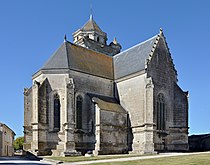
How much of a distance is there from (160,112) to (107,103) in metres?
5.88

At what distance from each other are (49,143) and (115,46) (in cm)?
2569

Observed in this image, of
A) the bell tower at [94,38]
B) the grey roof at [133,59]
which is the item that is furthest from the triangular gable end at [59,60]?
the bell tower at [94,38]

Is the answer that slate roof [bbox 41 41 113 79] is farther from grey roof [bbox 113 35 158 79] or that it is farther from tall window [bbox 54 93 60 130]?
tall window [bbox 54 93 60 130]

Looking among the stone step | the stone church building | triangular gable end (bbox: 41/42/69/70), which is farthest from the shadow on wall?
triangular gable end (bbox: 41/42/69/70)

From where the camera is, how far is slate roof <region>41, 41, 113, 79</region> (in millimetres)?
31852

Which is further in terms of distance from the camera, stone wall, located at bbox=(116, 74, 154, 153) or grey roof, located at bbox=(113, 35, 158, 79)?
grey roof, located at bbox=(113, 35, 158, 79)

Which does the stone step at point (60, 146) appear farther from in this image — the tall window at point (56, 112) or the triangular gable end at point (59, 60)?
the triangular gable end at point (59, 60)

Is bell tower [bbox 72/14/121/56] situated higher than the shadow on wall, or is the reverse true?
bell tower [bbox 72/14/121/56]

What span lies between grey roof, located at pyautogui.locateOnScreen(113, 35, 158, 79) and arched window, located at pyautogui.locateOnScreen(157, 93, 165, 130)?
401 centimetres

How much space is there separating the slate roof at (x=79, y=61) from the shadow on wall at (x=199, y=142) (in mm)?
14302

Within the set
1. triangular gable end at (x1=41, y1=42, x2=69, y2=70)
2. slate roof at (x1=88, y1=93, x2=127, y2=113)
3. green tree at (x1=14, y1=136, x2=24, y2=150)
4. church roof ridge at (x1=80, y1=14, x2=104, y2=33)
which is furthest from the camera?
green tree at (x1=14, y1=136, x2=24, y2=150)

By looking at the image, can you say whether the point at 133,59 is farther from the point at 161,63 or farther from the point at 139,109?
the point at 139,109

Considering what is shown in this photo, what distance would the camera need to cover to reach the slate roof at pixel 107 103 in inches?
1200

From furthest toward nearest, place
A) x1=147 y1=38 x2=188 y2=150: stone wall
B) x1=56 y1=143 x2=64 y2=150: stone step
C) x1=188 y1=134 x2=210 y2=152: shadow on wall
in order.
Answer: x1=188 y1=134 x2=210 y2=152: shadow on wall < x1=147 y1=38 x2=188 y2=150: stone wall < x1=56 y1=143 x2=64 y2=150: stone step
